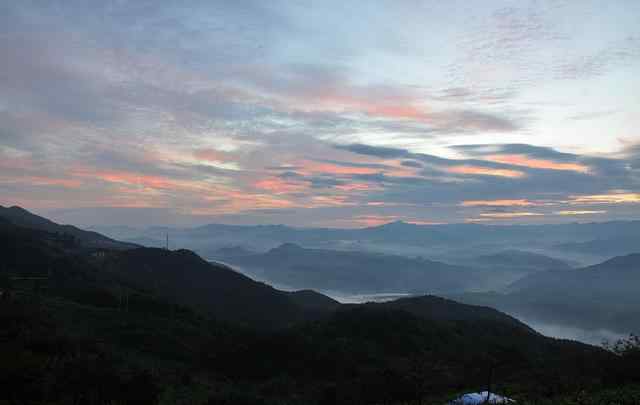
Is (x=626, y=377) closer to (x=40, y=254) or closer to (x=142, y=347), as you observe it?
(x=142, y=347)

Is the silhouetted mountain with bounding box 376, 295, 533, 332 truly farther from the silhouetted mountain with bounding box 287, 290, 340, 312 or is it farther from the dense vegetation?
the silhouetted mountain with bounding box 287, 290, 340, 312

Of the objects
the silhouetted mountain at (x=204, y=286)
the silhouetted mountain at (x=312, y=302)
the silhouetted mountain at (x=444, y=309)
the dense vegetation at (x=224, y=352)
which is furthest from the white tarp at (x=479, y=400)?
the silhouetted mountain at (x=312, y=302)

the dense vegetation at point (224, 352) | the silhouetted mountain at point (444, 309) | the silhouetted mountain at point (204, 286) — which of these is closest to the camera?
the dense vegetation at point (224, 352)

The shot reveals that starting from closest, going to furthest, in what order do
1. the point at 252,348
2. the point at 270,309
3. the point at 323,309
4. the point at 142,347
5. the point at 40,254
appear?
the point at 142,347
the point at 252,348
the point at 40,254
the point at 270,309
the point at 323,309

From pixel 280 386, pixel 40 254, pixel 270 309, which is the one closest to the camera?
pixel 280 386

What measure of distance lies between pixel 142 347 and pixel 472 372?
93.4 ft

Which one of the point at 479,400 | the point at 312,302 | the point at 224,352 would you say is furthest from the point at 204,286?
the point at 479,400

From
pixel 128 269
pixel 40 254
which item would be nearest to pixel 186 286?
pixel 128 269

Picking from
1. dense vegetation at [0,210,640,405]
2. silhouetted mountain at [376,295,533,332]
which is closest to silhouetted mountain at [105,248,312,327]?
dense vegetation at [0,210,640,405]

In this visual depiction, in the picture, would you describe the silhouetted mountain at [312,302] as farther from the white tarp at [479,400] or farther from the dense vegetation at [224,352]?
the white tarp at [479,400]

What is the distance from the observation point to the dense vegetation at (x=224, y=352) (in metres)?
18.8

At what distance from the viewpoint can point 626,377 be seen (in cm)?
2489

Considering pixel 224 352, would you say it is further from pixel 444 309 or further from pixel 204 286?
pixel 444 309

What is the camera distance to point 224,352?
43.1 m
